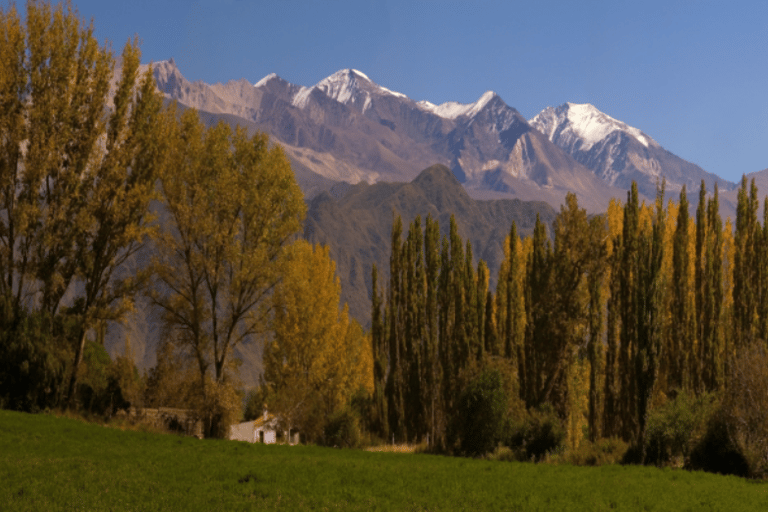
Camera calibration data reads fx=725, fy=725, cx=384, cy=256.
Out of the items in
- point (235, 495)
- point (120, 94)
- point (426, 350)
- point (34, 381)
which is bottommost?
point (235, 495)

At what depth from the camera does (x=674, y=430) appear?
24188 millimetres

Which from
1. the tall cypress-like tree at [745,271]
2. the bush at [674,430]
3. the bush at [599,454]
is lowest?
the bush at [599,454]

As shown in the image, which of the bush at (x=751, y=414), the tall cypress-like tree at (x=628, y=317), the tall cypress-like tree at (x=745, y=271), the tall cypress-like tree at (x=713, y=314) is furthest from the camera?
the tall cypress-like tree at (x=745, y=271)

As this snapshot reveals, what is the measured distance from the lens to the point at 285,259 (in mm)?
32031

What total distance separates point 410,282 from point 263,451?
61.9 feet

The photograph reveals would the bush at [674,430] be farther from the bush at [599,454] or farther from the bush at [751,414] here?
the bush at [599,454]

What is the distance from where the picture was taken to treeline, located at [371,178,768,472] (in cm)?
2864

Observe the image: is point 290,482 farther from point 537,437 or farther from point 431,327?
point 431,327

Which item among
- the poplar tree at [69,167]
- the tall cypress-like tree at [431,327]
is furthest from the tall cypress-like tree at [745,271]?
the poplar tree at [69,167]

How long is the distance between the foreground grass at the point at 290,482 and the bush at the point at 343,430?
12745 millimetres

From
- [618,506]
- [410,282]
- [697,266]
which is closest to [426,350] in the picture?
[410,282]

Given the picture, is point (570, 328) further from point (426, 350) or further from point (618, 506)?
point (618, 506)

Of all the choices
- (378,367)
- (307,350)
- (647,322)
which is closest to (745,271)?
(647,322)

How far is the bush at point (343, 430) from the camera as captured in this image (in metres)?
36.1
